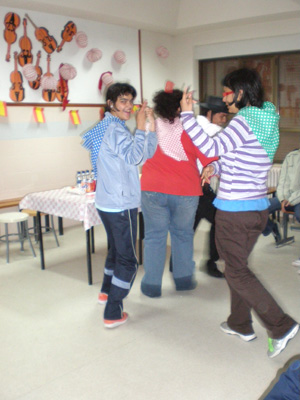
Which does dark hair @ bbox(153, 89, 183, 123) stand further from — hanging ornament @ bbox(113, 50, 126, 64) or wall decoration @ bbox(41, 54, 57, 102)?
hanging ornament @ bbox(113, 50, 126, 64)

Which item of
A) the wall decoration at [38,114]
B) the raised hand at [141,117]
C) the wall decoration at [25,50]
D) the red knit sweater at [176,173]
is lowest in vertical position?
the red knit sweater at [176,173]

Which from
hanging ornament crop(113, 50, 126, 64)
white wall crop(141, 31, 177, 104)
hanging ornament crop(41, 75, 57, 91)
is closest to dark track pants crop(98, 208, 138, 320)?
hanging ornament crop(41, 75, 57, 91)

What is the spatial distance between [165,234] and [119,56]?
3.34 m

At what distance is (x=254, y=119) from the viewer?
223cm

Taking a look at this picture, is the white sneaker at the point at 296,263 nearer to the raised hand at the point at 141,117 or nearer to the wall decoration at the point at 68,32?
the raised hand at the point at 141,117

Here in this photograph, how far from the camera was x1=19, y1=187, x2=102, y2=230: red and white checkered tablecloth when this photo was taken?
11.4ft

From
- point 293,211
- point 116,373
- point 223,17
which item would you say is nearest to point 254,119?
point 116,373

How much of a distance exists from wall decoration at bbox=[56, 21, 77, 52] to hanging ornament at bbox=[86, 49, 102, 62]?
28 centimetres

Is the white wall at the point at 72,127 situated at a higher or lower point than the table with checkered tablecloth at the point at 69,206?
higher

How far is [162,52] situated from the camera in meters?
6.42

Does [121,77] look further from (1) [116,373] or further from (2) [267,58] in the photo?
(1) [116,373]

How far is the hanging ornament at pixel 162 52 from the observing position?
6.39 m

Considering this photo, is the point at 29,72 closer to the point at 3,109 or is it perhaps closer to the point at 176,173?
the point at 3,109

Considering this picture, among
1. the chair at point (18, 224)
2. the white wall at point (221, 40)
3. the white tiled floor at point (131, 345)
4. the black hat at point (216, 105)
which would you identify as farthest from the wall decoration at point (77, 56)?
the black hat at point (216, 105)
